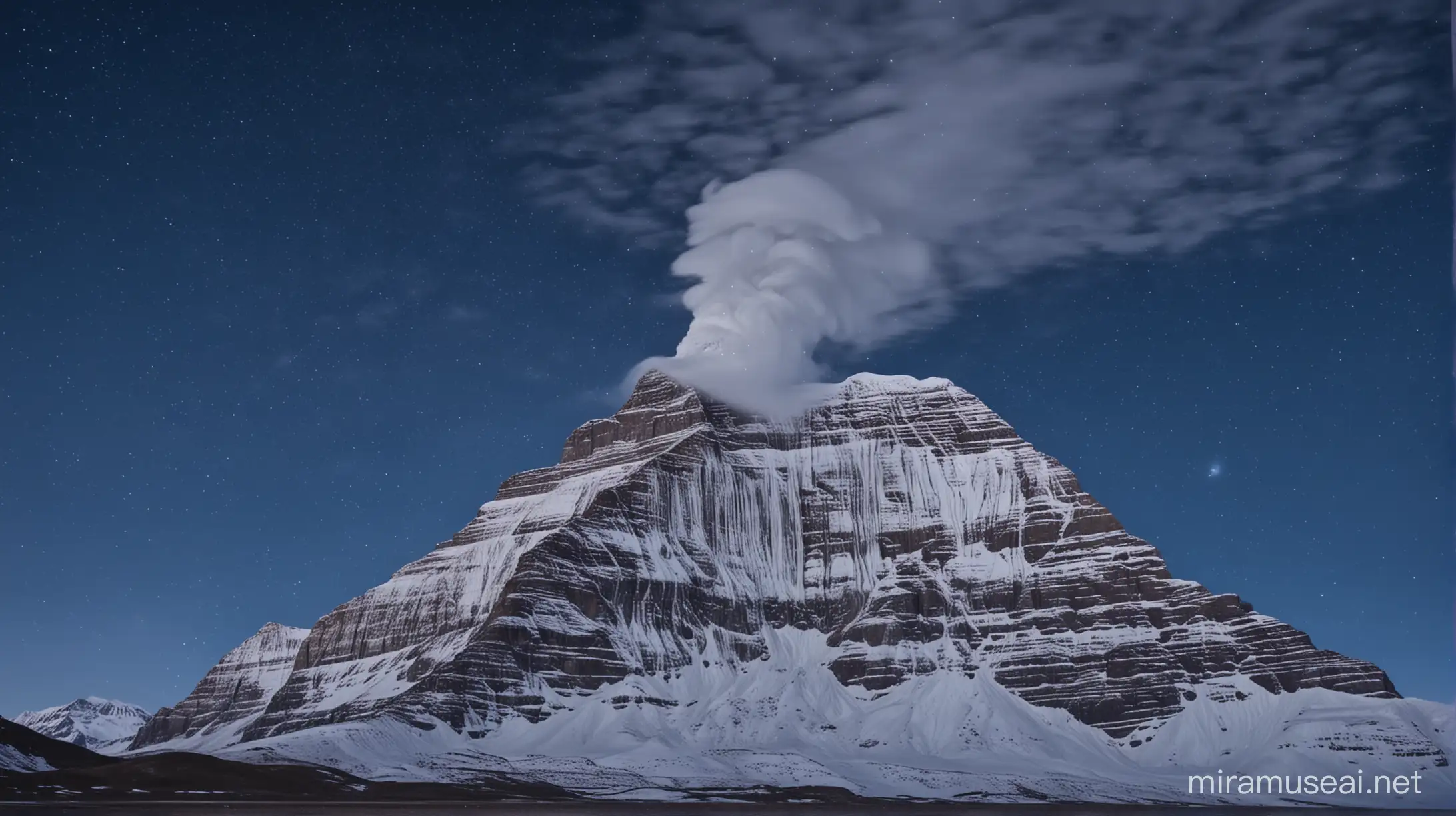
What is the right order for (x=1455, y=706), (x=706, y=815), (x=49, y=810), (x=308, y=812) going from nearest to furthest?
(x=1455, y=706), (x=49, y=810), (x=308, y=812), (x=706, y=815)

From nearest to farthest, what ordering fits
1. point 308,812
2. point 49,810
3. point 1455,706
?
point 1455,706 → point 49,810 → point 308,812

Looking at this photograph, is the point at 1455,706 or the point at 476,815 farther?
the point at 476,815

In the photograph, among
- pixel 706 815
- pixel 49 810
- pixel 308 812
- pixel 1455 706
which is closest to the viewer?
pixel 1455 706

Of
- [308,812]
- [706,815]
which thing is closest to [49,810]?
[308,812]

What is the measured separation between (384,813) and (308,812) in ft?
30.2

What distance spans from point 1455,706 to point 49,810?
149 meters

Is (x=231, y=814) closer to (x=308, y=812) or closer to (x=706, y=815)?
(x=308, y=812)

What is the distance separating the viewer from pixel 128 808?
184750 millimetres

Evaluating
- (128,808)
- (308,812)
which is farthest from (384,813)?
(128,808)

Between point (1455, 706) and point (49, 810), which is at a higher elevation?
point (1455, 706)

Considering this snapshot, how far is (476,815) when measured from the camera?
19962 cm

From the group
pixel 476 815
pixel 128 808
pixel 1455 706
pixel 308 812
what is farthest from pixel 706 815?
pixel 1455 706

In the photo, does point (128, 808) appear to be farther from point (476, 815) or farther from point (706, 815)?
point (706, 815)

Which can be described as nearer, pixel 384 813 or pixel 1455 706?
pixel 1455 706
